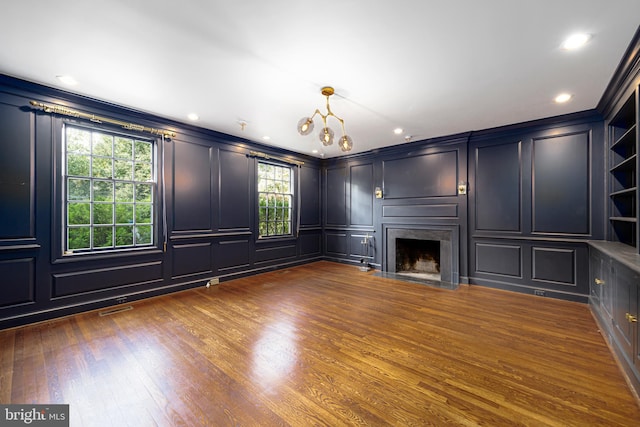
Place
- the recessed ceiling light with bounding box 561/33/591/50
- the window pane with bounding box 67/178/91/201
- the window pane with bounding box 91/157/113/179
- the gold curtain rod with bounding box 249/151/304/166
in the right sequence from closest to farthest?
the recessed ceiling light with bounding box 561/33/591/50
the window pane with bounding box 67/178/91/201
the window pane with bounding box 91/157/113/179
the gold curtain rod with bounding box 249/151/304/166

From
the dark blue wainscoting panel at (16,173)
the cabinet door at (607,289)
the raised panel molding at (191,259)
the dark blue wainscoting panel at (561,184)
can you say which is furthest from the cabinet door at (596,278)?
the dark blue wainscoting panel at (16,173)

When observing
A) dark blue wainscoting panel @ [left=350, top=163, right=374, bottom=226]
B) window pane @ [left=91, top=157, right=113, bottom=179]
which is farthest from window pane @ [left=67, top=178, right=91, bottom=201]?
dark blue wainscoting panel @ [left=350, top=163, right=374, bottom=226]

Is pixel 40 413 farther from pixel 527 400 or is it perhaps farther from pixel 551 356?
pixel 551 356

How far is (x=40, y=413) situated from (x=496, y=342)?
3626mm

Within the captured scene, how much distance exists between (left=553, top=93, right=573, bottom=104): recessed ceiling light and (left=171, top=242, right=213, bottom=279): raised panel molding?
5.51 meters

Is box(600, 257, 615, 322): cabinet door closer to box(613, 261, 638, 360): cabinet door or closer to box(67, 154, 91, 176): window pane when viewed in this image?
box(613, 261, 638, 360): cabinet door

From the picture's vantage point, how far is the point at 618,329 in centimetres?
227

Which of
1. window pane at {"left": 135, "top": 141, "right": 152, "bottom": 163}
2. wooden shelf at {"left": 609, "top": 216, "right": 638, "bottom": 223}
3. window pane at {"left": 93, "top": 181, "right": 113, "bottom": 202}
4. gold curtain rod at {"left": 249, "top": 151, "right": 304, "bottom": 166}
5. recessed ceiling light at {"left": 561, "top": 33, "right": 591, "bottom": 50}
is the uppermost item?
recessed ceiling light at {"left": 561, "top": 33, "right": 591, "bottom": 50}

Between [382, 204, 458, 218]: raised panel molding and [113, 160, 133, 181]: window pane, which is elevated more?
[113, 160, 133, 181]: window pane

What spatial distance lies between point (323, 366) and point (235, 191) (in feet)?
12.3

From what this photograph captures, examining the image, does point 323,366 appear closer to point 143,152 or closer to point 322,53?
point 322,53

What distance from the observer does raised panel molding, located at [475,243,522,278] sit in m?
4.27

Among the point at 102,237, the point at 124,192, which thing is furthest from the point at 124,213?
the point at 102,237

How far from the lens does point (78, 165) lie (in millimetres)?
3395
